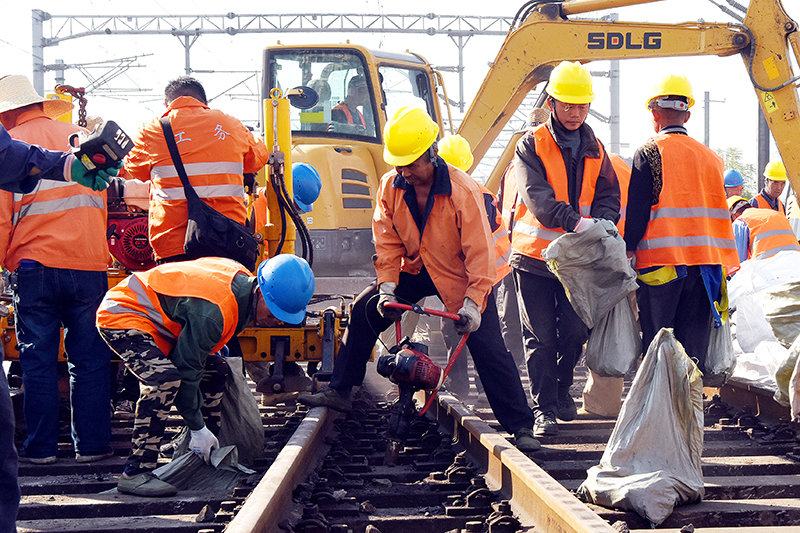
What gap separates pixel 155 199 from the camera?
5602 millimetres

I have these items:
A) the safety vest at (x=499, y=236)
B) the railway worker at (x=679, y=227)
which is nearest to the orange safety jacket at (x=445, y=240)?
→ the railway worker at (x=679, y=227)

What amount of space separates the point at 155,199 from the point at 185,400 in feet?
5.23

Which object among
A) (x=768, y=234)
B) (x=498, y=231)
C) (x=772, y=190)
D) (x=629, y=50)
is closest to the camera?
(x=498, y=231)

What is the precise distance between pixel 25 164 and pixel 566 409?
382 cm

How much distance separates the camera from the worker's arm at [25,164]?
3.29 meters

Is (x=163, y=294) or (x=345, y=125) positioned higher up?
(x=345, y=125)

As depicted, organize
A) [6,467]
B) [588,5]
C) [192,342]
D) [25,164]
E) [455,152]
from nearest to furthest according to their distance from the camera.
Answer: [6,467]
[25,164]
[192,342]
[455,152]
[588,5]

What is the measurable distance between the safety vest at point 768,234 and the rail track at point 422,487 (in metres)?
2.48

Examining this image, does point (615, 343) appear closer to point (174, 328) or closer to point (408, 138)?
point (408, 138)

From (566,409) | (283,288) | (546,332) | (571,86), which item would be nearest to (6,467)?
(283,288)

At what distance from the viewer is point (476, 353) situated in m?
5.38

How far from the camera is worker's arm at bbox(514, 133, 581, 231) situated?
536 centimetres

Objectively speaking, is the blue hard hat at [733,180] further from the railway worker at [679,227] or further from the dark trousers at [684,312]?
the dark trousers at [684,312]

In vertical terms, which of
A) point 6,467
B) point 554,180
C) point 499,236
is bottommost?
point 6,467
